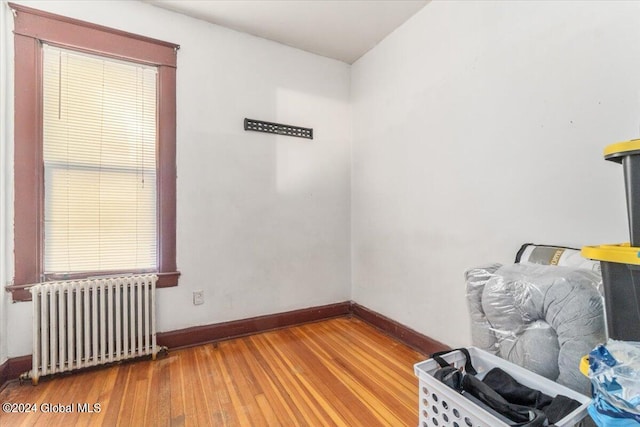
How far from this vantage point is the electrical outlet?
2385 millimetres

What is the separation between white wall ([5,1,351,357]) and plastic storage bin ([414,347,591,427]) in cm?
184

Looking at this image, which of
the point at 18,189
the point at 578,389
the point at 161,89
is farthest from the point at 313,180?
the point at 578,389

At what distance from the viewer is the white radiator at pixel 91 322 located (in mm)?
1861

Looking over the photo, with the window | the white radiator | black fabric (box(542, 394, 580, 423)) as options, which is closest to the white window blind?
the window

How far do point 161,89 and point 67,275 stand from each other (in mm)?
1516

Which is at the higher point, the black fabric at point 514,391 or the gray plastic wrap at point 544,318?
the gray plastic wrap at point 544,318

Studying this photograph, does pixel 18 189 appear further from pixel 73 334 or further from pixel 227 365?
pixel 227 365

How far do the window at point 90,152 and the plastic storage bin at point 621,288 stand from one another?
248 cm

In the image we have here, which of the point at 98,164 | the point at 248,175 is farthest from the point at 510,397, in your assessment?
the point at 98,164

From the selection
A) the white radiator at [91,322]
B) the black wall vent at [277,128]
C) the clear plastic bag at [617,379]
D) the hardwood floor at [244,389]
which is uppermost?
the black wall vent at [277,128]

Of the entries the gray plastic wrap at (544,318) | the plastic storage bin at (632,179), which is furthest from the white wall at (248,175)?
the plastic storage bin at (632,179)

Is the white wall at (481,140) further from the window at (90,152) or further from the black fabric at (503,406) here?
the window at (90,152)

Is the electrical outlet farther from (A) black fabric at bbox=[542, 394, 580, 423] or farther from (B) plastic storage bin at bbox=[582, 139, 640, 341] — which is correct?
(B) plastic storage bin at bbox=[582, 139, 640, 341]

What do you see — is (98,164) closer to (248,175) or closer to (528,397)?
(248,175)
